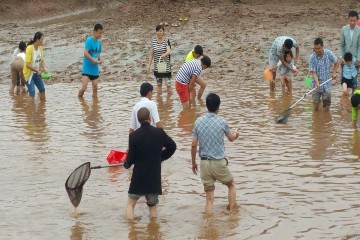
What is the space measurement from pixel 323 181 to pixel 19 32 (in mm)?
17945

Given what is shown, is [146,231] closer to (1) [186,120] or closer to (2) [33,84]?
(1) [186,120]

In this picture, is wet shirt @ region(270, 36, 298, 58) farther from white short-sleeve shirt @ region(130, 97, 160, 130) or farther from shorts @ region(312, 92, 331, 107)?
white short-sleeve shirt @ region(130, 97, 160, 130)

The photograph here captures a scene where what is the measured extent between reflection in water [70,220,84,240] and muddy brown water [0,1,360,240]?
0.01 m

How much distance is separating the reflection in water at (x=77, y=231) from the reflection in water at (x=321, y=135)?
3.81 m

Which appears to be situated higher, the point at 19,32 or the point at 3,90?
the point at 19,32

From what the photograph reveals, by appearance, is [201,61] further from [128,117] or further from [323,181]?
[323,181]

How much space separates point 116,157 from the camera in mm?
10617

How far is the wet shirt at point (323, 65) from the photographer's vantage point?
1373 cm

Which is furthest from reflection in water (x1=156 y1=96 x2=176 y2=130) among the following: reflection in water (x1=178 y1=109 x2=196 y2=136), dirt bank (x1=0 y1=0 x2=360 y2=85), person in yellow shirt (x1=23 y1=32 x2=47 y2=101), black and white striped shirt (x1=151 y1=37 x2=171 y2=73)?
dirt bank (x1=0 y1=0 x2=360 y2=85)

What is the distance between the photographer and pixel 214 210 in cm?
871

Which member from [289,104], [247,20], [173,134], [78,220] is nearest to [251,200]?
[78,220]

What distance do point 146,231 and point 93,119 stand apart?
20.3 feet

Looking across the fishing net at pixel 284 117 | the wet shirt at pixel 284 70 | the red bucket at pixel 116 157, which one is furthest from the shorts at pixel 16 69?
the red bucket at pixel 116 157

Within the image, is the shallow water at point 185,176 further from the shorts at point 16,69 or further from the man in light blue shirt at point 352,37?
the shorts at point 16,69
